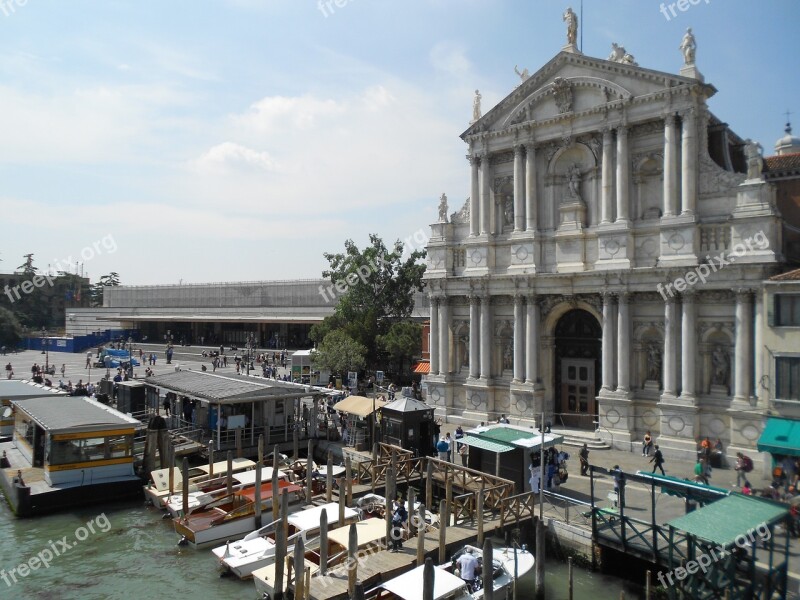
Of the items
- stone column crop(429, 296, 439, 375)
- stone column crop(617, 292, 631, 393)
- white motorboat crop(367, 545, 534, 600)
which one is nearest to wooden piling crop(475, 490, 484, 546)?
white motorboat crop(367, 545, 534, 600)

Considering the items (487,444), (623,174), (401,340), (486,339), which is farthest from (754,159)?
(401,340)

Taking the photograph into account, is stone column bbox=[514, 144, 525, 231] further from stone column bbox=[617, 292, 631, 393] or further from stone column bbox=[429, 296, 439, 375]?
stone column bbox=[617, 292, 631, 393]

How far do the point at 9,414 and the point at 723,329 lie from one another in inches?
1349

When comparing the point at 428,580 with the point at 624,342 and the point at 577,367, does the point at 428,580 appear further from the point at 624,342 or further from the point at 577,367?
the point at 577,367

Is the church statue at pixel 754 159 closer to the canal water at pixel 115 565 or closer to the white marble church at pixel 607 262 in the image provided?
the white marble church at pixel 607 262

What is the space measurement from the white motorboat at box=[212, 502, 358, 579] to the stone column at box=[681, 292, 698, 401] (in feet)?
46.3

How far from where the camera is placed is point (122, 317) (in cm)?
8425

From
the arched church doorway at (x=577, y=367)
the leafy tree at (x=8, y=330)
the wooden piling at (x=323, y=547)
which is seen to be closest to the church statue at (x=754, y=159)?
the arched church doorway at (x=577, y=367)

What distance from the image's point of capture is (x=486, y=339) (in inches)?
1171

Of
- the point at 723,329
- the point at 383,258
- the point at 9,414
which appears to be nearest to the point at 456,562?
the point at 723,329

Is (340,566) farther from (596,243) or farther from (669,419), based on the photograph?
(596,243)

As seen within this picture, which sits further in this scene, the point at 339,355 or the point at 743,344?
the point at 339,355

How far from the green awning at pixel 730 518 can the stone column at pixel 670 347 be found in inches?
445

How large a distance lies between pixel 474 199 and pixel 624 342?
10.6 metres
